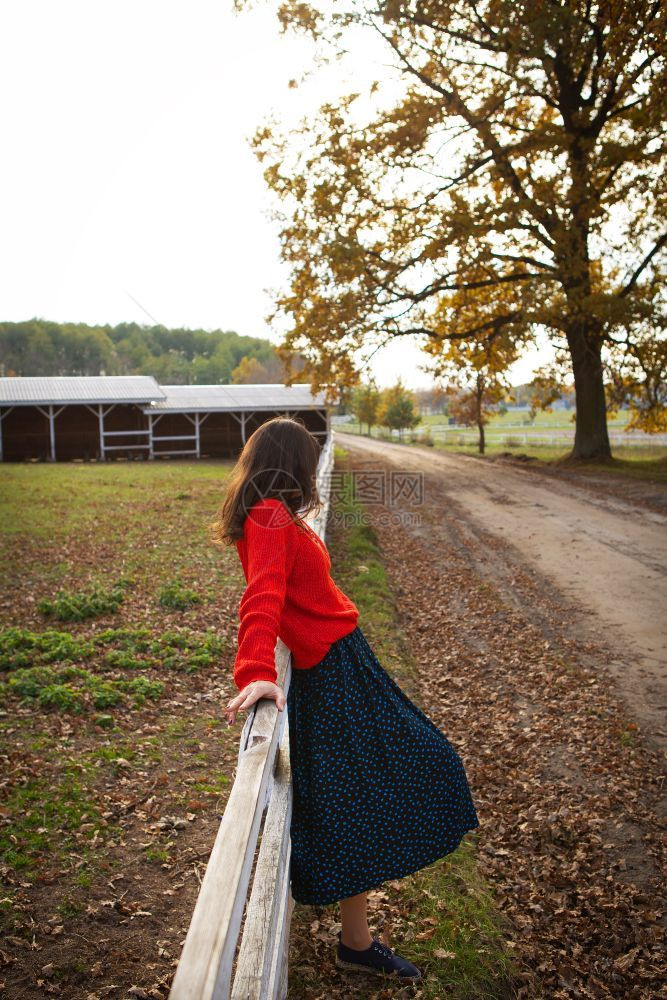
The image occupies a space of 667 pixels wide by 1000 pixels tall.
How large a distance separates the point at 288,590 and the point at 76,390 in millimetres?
34539

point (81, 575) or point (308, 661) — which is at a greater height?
point (308, 661)

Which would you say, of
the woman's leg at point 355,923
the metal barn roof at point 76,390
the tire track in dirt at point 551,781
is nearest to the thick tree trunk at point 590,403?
the tire track in dirt at point 551,781

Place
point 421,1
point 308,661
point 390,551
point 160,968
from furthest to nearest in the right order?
1. point 421,1
2. point 390,551
3. point 160,968
4. point 308,661

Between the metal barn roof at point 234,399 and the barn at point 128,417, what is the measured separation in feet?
0.16

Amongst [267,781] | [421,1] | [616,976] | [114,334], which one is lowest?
[616,976]

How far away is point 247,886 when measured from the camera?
203 centimetres

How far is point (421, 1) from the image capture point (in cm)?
1712

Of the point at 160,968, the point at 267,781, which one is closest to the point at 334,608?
the point at 267,781

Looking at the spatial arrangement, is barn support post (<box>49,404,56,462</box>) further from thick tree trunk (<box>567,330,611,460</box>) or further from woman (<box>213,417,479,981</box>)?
woman (<box>213,417,479,981</box>)

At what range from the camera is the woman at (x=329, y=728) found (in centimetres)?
242

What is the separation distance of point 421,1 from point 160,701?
59.2 feet

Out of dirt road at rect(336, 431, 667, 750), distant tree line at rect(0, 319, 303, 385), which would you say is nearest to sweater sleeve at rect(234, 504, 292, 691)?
dirt road at rect(336, 431, 667, 750)

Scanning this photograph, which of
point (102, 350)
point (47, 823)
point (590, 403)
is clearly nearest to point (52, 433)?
point (102, 350)

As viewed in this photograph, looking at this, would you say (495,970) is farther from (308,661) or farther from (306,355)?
(306,355)
